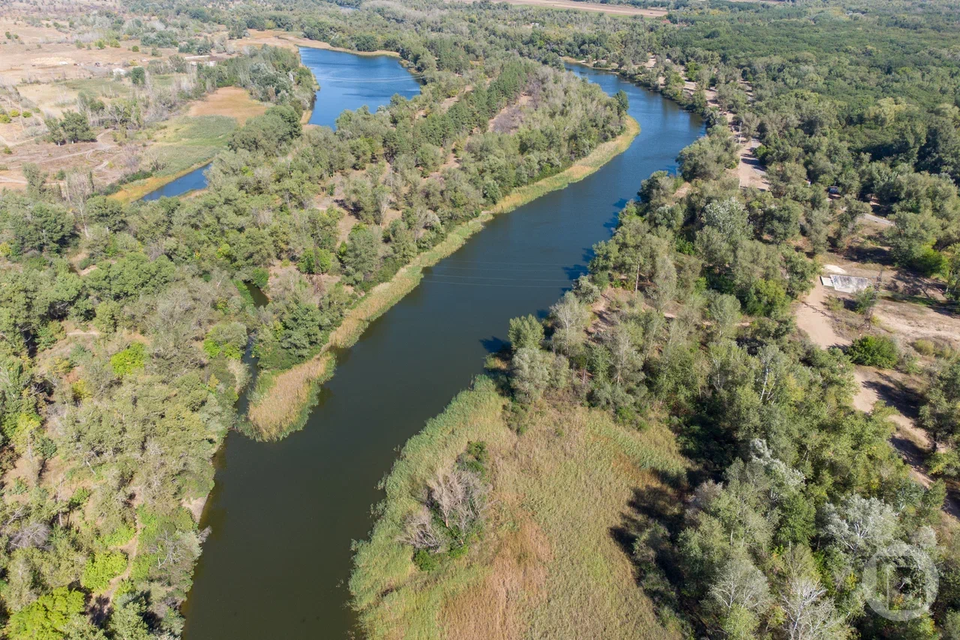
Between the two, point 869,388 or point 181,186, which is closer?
point 869,388

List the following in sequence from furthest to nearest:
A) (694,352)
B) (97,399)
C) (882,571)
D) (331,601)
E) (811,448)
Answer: (694,352)
(97,399)
(811,448)
(331,601)
(882,571)

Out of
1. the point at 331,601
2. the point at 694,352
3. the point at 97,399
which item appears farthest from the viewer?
the point at 694,352

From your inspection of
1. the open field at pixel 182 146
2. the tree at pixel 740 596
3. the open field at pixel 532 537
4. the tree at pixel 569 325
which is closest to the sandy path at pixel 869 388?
the open field at pixel 532 537

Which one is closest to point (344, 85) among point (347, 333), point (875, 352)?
point (347, 333)

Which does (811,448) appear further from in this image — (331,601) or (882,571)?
(331,601)

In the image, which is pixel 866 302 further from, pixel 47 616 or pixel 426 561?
pixel 47 616

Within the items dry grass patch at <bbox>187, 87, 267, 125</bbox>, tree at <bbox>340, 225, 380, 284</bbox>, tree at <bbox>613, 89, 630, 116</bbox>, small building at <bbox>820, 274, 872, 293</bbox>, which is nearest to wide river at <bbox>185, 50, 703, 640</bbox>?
tree at <bbox>340, 225, 380, 284</bbox>

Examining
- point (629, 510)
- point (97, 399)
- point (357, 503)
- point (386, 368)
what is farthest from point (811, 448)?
point (97, 399)
